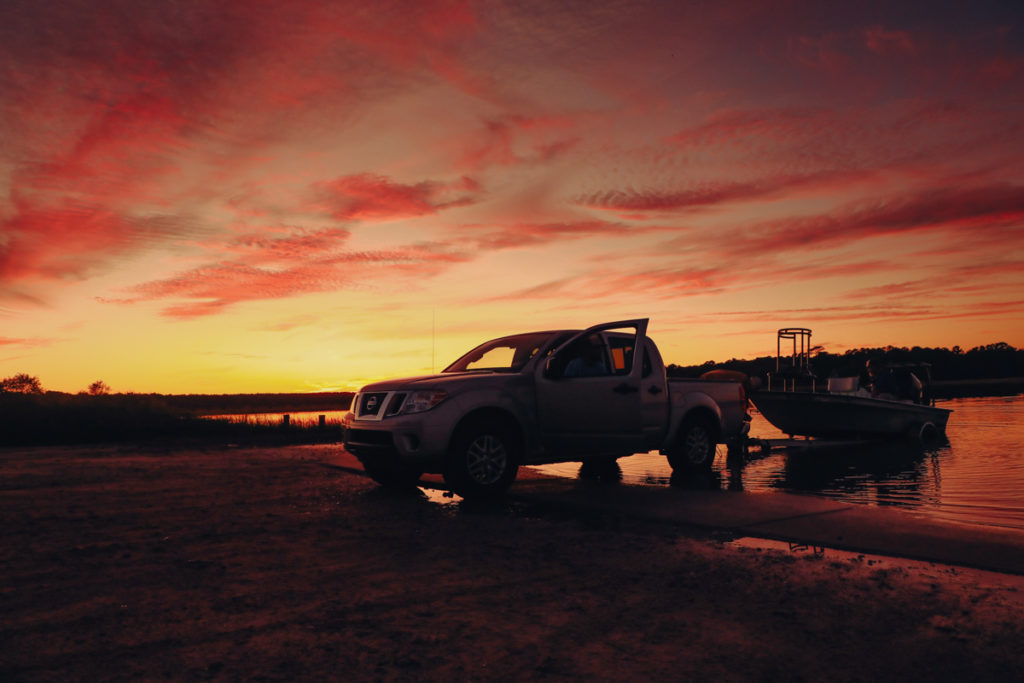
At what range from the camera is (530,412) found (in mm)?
10273

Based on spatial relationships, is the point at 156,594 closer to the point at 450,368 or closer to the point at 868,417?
the point at 450,368

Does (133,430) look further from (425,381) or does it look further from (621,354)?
(621,354)

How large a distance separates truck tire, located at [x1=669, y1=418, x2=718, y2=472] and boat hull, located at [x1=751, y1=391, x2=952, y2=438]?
680 centimetres

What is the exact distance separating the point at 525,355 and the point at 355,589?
20.0 feet

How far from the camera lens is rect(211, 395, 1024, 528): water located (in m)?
10.0

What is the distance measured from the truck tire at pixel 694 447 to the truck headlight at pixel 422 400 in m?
4.25

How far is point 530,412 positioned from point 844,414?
1156 centimetres

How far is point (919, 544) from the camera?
660cm

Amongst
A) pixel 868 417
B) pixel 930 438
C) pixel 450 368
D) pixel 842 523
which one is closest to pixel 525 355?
pixel 450 368

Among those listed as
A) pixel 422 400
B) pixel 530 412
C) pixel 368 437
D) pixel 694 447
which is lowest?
pixel 694 447

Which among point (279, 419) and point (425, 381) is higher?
point (425, 381)

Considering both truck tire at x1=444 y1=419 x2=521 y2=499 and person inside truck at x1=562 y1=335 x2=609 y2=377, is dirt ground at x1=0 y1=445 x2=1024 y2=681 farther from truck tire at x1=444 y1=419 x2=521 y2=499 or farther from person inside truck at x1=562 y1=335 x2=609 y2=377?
person inside truck at x1=562 y1=335 x2=609 y2=377

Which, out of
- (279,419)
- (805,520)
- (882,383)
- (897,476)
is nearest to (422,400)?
(805,520)

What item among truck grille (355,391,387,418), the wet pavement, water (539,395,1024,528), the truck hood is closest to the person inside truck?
the truck hood
